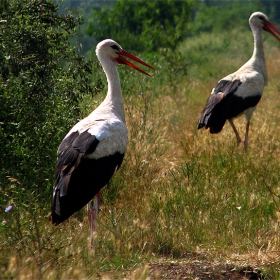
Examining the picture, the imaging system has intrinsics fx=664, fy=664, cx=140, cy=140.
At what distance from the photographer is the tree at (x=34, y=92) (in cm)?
508

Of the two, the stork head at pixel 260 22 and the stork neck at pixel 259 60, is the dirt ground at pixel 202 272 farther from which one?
the stork head at pixel 260 22

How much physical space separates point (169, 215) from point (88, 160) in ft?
2.95

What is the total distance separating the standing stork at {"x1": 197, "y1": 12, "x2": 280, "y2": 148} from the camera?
786 cm

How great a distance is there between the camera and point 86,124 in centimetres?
498

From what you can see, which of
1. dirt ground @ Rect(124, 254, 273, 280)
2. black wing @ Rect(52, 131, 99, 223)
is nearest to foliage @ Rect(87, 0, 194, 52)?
black wing @ Rect(52, 131, 99, 223)

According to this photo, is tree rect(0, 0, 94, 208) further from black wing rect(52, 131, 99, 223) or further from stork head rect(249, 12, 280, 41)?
stork head rect(249, 12, 280, 41)

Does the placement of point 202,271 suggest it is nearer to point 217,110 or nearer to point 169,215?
point 169,215

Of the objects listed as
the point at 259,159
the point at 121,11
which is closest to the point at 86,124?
the point at 259,159

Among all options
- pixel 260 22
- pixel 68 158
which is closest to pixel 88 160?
pixel 68 158

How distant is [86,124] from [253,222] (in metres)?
1.49

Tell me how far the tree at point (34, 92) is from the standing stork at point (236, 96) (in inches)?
87.5

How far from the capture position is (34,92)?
5637 millimetres

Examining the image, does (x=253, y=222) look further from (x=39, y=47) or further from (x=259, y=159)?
(x=39, y=47)

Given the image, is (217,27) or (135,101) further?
(217,27)
